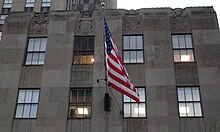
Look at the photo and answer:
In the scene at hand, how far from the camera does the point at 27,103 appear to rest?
81.1ft

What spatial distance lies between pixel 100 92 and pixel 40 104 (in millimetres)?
4375

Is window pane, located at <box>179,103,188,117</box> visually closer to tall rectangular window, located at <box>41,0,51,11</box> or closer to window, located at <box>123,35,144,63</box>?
window, located at <box>123,35,144,63</box>

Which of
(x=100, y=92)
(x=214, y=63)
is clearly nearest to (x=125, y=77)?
(x=100, y=92)

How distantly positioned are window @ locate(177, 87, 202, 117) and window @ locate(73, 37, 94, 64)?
7.17 meters

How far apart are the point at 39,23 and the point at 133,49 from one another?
8.21 m

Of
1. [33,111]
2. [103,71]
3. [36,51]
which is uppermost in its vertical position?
[36,51]

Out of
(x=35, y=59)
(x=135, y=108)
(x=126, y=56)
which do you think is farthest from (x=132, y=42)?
(x=35, y=59)

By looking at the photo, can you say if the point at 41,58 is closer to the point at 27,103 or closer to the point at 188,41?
the point at 27,103

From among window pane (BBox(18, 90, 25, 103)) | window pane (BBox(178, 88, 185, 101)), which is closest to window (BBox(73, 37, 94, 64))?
window pane (BBox(18, 90, 25, 103))

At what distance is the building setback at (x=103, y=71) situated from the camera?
77.3 ft

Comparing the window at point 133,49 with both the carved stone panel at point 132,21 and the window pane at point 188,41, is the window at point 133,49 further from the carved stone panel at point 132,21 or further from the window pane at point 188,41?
the window pane at point 188,41

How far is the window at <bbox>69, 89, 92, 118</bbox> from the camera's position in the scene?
24.1 m

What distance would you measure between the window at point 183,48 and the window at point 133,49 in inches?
102

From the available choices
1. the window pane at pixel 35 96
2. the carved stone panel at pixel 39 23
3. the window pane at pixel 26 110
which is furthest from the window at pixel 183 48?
the window pane at pixel 26 110
